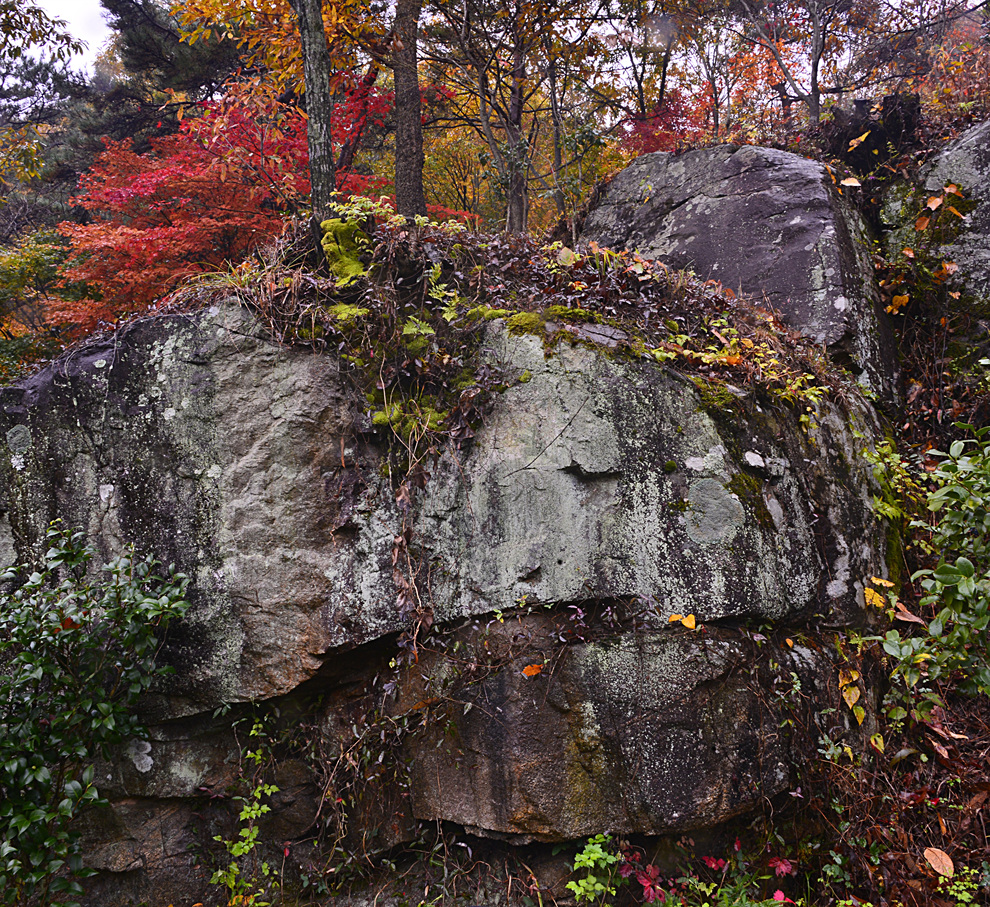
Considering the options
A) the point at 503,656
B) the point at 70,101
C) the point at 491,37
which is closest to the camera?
the point at 503,656

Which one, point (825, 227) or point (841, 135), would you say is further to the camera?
point (841, 135)

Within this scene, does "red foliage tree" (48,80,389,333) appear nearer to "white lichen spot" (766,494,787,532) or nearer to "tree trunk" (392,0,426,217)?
"tree trunk" (392,0,426,217)

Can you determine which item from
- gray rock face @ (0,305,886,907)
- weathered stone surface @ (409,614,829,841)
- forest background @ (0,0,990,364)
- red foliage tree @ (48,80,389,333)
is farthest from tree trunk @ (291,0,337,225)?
weathered stone surface @ (409,614,829,841)

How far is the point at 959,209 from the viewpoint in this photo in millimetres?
5746

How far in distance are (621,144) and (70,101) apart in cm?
1204

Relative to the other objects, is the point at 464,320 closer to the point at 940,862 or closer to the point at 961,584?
the point at 961,584

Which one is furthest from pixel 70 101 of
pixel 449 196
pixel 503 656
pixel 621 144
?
pixel 503 656

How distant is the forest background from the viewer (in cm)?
680

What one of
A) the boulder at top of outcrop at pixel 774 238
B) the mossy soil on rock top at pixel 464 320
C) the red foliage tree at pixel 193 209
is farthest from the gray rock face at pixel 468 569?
the red foliage tree at pixel 193 209

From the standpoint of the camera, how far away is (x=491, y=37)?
786 centimetres

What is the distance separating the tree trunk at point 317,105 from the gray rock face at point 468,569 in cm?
123

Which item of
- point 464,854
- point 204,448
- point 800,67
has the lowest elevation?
point 464,854

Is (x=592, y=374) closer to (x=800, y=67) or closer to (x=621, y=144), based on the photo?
(x=621, y=144)

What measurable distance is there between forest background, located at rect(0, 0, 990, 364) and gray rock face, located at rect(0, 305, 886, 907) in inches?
56.3
